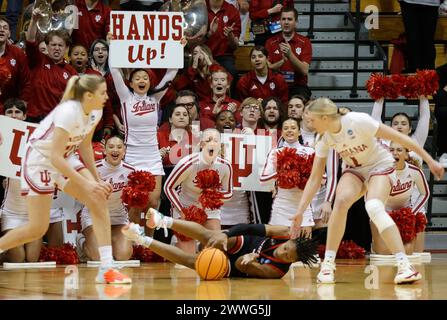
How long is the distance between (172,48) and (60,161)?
3.65 metres

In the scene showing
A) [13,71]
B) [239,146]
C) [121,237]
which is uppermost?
[13,71]

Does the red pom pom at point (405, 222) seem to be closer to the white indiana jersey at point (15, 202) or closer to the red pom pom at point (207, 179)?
the red pom pom at point (207, 179)

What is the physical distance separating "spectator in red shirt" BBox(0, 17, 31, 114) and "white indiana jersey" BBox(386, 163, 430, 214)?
4236mm

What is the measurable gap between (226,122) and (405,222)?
2.26 m

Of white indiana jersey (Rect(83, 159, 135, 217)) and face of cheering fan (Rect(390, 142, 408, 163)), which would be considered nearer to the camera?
white indiana jersey (Rect(83, 159, 135, 217))

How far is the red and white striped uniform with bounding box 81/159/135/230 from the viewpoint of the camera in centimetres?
1033

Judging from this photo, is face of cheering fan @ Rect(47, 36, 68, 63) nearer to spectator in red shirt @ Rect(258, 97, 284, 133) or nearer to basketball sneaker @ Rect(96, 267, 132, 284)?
spectator in red shirt @ Rect(258, 97, 284, 133)

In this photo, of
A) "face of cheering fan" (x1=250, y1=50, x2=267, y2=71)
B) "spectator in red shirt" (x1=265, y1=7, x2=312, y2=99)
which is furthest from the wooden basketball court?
"spectator in red shirt" (x1=265, y1=7, x2=312, y2=99)

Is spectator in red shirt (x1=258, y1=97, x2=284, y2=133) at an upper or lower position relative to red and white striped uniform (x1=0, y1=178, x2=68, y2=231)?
upper

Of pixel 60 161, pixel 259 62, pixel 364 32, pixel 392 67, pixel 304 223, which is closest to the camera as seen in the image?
pixel 60 161

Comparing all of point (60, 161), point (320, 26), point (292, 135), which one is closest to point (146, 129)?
point (292, 135)

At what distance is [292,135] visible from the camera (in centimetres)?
1027

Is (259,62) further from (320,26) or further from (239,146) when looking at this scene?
(320,26)

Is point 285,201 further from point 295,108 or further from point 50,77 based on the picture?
point 50,77
